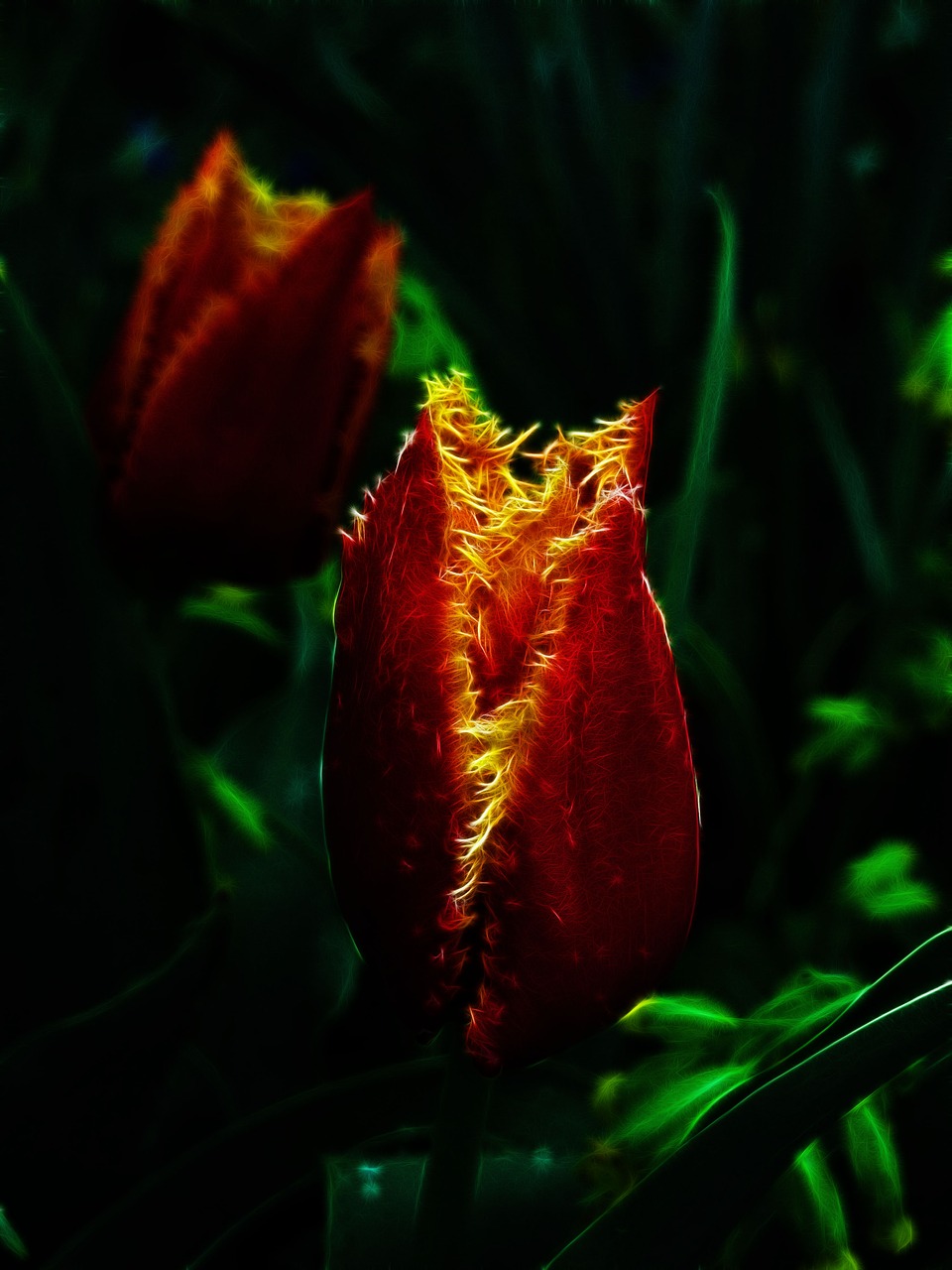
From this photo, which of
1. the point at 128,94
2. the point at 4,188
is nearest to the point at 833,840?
the point at 4,188

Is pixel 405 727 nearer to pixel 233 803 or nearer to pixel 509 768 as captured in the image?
pixel 509 768

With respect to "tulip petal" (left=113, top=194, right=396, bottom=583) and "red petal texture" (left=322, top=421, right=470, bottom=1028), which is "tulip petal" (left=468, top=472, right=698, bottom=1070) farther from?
"tulip petal" (left=113, top=194, right=396, bottom=583)

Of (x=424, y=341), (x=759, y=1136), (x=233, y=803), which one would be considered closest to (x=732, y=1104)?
(x=759, y=1136)

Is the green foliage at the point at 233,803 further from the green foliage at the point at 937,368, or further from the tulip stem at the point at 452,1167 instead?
the green foliage at the point at 937,368

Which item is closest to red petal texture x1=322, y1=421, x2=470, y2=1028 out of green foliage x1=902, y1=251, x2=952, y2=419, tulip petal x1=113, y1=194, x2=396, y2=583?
tulip petal x1=113, y1=194, x2=396, y2=583

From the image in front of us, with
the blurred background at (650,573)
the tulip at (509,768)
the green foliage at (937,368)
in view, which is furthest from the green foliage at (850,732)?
the tulip at (509,768)

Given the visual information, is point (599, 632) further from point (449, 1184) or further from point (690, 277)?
point (690, 277)
